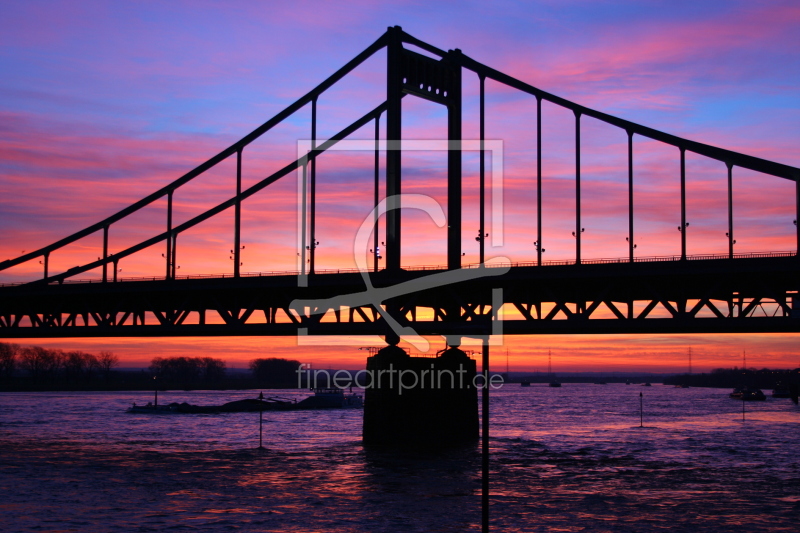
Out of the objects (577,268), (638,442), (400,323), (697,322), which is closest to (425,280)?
(400,323)

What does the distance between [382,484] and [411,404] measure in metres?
13.6

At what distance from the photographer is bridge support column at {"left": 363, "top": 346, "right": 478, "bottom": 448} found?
167ft

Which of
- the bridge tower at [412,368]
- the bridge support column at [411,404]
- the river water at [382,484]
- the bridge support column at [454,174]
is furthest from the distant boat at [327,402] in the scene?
the bridge support column at [454,174]

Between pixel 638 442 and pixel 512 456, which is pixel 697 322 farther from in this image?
pixel 638 442

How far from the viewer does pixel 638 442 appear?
66.6 meters

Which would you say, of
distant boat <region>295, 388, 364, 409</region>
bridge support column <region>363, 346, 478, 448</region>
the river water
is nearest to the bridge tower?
bridge support column <region>363, 346, 478, 448</region>

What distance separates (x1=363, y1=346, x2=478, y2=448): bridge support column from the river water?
1.82m

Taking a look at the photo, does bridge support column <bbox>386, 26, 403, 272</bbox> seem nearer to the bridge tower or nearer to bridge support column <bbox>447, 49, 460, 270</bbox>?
the bridge tower

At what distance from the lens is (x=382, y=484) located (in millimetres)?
38031

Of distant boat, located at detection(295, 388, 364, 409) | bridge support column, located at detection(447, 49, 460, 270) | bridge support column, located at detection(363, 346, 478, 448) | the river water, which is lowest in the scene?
distant boat, located at detection(295, 388, 364, 409)

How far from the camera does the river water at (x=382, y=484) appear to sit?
29.8 m

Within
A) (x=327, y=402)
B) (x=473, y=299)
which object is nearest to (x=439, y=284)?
(x=473, y=299)

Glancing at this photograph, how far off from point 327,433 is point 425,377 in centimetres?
2353

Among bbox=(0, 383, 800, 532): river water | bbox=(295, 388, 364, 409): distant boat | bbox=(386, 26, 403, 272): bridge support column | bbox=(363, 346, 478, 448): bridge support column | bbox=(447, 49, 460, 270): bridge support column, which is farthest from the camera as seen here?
bbox=(295, 388, 364, 409): distant boat
